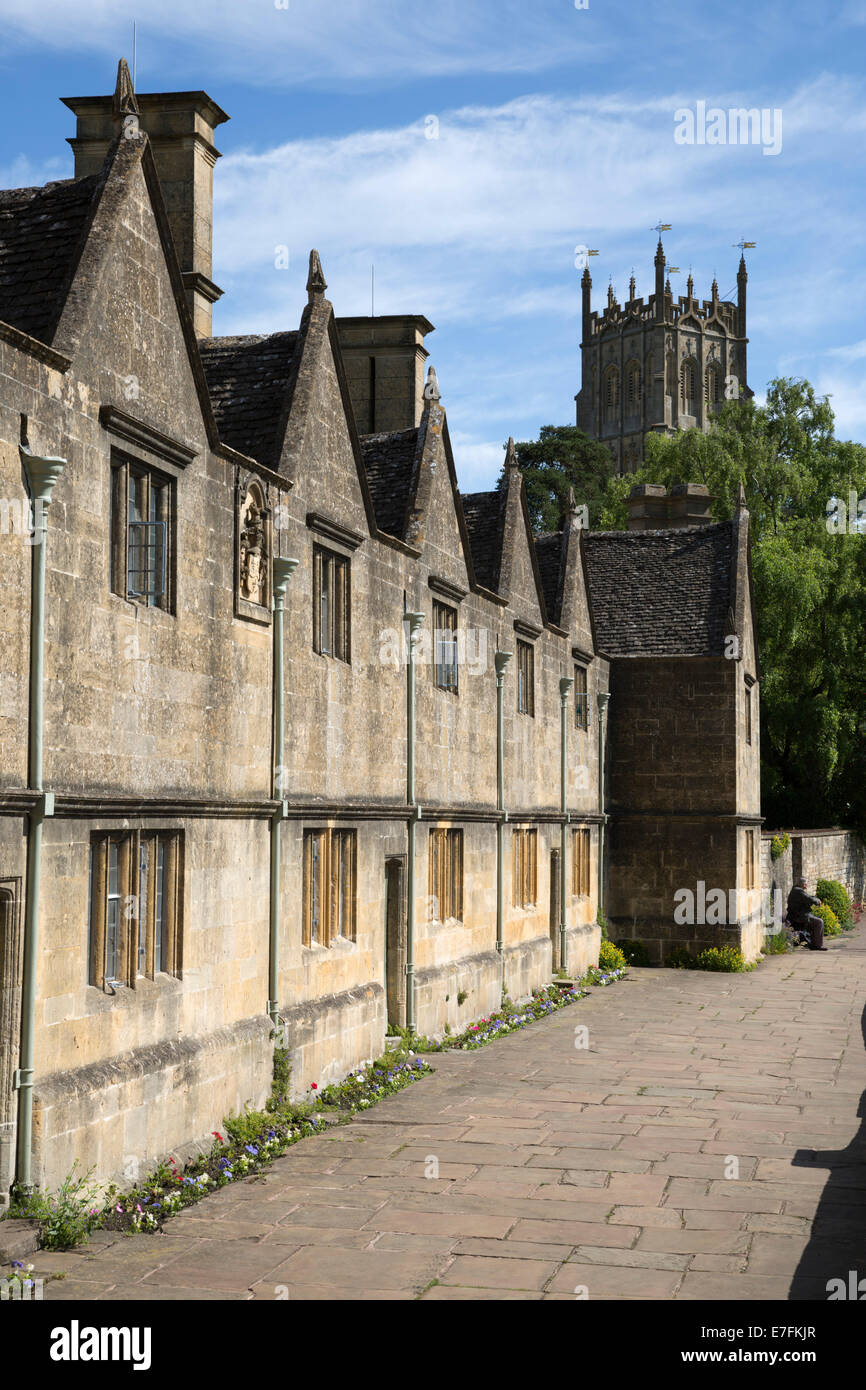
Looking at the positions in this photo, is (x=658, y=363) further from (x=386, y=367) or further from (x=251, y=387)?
(x=251, y=387)

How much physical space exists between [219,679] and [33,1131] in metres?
4.05

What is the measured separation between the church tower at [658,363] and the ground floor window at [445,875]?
96.5 metres

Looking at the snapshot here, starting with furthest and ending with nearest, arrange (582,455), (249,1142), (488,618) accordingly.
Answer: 1. (582,455)
2. (488,618)
3. (249,1142)

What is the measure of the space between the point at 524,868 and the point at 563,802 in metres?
2.23

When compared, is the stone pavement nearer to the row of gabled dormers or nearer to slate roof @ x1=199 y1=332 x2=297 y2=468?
the row of gabled dormers

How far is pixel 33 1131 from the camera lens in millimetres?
8516

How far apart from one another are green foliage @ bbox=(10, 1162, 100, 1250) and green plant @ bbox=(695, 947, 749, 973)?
18614 millimetres

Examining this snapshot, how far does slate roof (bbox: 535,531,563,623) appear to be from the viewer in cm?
2481

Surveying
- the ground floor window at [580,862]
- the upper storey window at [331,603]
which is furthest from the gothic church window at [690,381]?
the upper storey window at [331,603]

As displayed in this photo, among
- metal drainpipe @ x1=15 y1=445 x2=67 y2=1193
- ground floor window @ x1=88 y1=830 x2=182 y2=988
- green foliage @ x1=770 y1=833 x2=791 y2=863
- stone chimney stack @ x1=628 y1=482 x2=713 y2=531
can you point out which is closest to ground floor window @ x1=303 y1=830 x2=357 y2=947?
ground floor window @ x1=88 y1=830 x2=182 y2=988

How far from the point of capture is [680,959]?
87.3 ft
